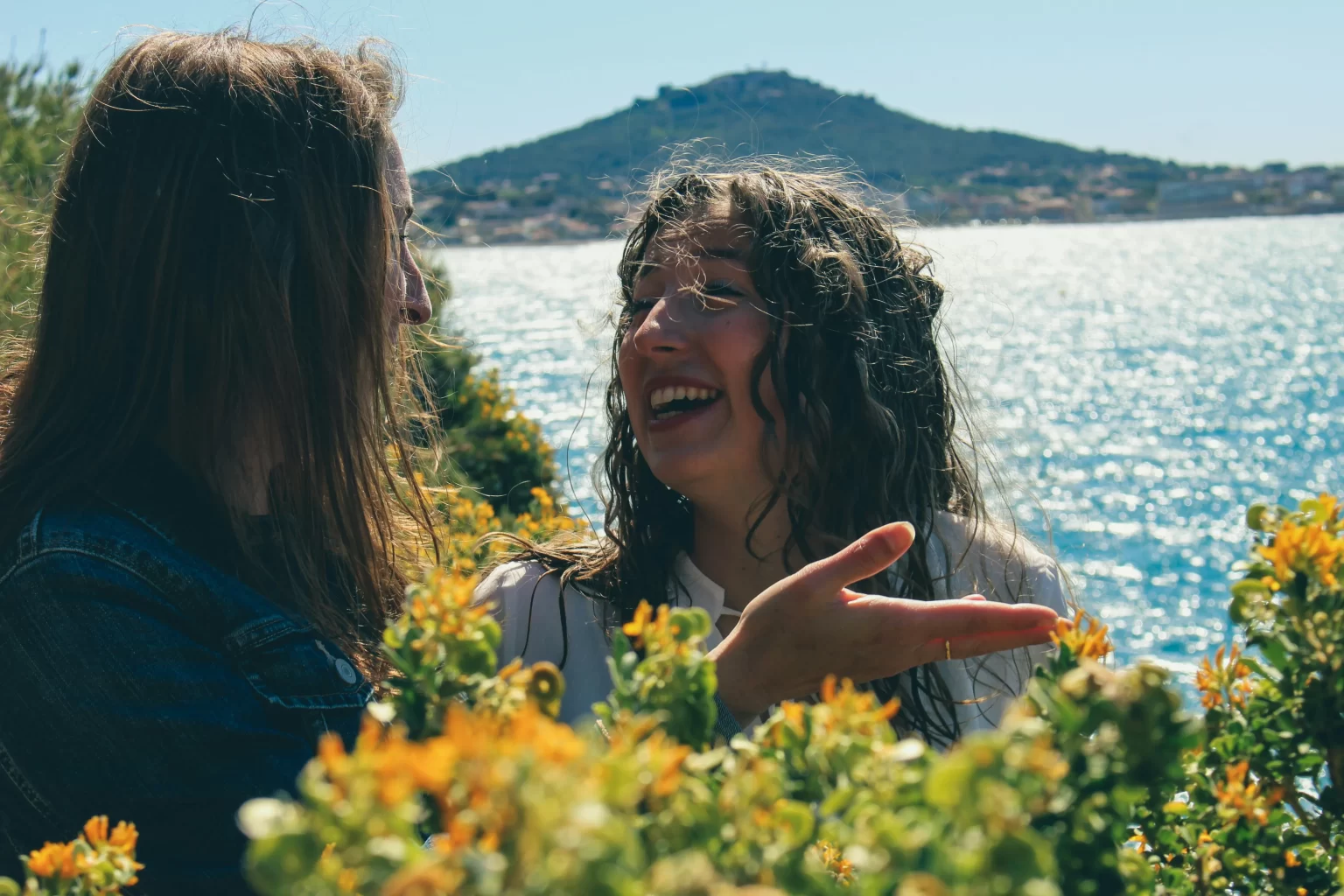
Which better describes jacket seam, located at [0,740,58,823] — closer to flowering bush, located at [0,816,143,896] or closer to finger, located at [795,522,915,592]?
flowering bush, located at [0,816,143,896]

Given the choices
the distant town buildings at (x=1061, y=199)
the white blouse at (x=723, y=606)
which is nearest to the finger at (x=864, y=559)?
the white blouse at (x=723, y=606)

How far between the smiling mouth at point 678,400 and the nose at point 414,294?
55cm

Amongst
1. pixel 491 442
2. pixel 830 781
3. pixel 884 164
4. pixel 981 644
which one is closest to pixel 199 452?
pixel 981 644

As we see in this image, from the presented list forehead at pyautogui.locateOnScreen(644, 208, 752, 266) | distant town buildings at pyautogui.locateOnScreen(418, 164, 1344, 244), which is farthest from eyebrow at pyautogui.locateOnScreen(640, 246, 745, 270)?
→ distant town buildings at pyautogui.locateOnScreen(418, 164, 1344, 244)

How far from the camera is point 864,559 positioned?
1.69 metres

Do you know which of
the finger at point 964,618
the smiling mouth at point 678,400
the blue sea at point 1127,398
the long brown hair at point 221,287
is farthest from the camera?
the blue sea at point 1127,398

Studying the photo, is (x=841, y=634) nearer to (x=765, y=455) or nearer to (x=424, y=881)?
(x=765, y=455)

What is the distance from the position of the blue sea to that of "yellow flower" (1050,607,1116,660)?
0.10 m

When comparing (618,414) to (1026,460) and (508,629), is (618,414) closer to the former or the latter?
(508,629)

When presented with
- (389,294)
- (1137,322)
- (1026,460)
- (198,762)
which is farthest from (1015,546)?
(1137,322)

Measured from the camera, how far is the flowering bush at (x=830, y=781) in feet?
2.17

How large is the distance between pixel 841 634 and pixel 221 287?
1254 millimetres

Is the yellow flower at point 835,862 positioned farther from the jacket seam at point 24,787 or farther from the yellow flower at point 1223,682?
the jacket seam at point 24,787

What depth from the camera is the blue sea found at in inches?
424
